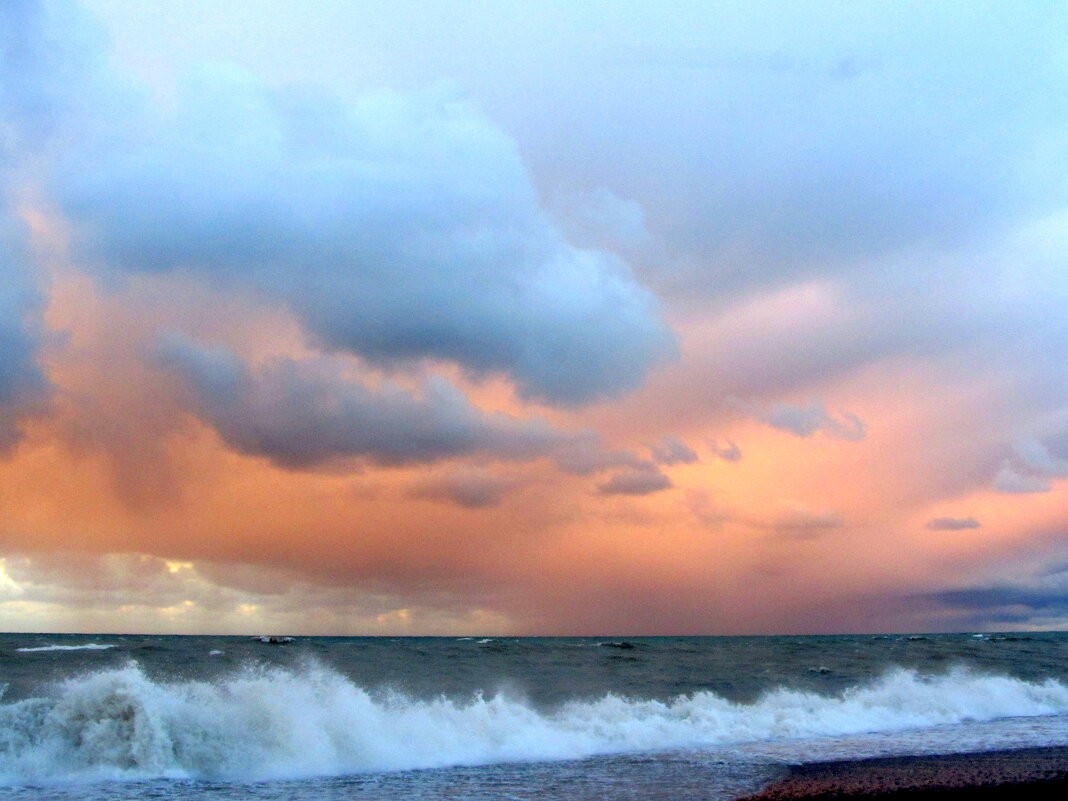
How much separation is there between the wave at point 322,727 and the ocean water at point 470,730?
0.05 m

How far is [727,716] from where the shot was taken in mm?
26250

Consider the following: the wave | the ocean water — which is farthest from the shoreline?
the wave

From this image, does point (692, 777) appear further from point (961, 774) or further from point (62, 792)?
point (62, 792)

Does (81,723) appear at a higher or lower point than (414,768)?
higher

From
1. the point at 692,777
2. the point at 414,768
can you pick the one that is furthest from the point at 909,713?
the point at 414,768

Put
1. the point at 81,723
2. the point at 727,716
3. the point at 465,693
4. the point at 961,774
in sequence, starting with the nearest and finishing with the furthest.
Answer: the point at 961,774
the point at 81,723
the point at 727,716
the point at 465,693

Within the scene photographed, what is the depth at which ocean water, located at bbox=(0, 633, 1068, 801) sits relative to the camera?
17422 millimetres

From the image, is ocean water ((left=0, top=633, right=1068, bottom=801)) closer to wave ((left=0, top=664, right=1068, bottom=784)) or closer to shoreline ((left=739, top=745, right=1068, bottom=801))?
wave ((left=0, top=664, right=1068, bottom=784))

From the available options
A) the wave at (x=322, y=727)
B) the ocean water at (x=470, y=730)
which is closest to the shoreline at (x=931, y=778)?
the ocean water at (x=470, y=730)

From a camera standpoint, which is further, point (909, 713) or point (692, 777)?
→ point (909, 713)

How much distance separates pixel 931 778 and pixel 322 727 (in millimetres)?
14315

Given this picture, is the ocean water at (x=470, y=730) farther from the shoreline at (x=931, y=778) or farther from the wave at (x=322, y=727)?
the shoreline at (x=931, y=778)

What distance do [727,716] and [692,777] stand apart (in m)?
9.07

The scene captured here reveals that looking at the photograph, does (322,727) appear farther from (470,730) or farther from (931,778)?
(931,778)
